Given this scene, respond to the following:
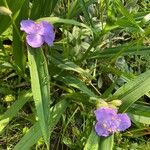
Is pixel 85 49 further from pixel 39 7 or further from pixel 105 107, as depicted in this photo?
pixel 105 107

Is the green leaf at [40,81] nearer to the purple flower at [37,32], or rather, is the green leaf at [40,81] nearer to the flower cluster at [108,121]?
the purple flower at [37,32]

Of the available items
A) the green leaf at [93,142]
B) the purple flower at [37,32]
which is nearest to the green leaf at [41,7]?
the purple flower at [37,32]

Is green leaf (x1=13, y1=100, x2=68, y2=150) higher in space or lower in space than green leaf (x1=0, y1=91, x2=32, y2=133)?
lower

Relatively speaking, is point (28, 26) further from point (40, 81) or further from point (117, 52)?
point (117, 52)

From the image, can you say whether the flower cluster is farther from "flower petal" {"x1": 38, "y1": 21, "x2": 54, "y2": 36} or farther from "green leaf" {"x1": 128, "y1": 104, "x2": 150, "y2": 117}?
"flower petal" {"x1": 38, "y1": 21, "x2": 54, "y2": 36}

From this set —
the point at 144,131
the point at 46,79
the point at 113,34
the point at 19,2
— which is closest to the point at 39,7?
the point at 19,2

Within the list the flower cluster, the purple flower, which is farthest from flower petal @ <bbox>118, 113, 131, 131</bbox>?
the purple flower
